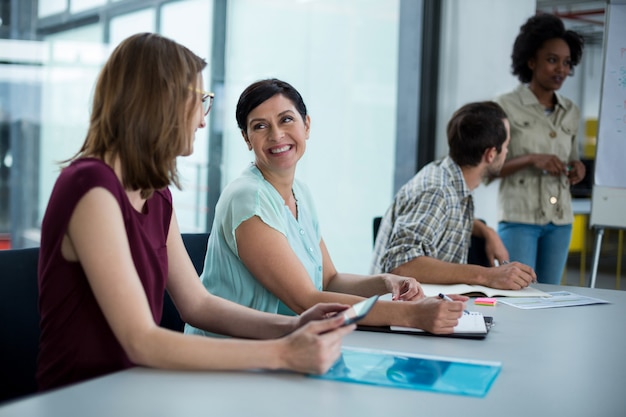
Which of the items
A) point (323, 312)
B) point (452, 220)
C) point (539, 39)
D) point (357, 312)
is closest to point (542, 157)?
point (539, 39)

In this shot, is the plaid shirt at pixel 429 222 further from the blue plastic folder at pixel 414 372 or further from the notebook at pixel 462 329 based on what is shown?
the blue plastic folder at pixel 414 372

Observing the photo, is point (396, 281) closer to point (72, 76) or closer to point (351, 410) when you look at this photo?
point (351, 410)

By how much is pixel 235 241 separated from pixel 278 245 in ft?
0.41

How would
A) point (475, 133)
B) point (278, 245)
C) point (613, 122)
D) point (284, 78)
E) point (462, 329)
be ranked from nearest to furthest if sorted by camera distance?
1. point (462, 329)
2. point (278, 245)
3. point (475, 133)
4. point (613, 122)
5. point (284, 78)

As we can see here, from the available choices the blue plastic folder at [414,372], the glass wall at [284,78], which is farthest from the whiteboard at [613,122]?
the blue plastic folder at [414,372]

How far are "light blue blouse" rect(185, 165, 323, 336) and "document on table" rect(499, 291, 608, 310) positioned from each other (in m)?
0.60

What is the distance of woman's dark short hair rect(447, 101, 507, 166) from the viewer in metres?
2.81

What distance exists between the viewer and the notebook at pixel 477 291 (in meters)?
2.32

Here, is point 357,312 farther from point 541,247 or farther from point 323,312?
point 541,247

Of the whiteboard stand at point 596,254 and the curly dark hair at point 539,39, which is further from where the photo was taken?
the whiteboard stand at point 596,254

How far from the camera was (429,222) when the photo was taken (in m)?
2.61

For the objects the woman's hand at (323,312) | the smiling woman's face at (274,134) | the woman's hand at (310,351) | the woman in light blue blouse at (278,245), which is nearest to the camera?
the woman's hand at (310,351)

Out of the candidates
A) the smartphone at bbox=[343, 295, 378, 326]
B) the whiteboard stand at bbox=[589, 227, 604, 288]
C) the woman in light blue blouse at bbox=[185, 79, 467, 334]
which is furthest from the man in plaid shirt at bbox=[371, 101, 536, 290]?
the whiteboard stand at bbox=[589, 227, 604, 288]

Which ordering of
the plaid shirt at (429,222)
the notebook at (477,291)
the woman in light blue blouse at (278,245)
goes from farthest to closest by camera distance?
the plaid shirt at (429,222)
the notebook at (477,291)
the woman in light blue blouse at (278,245)
